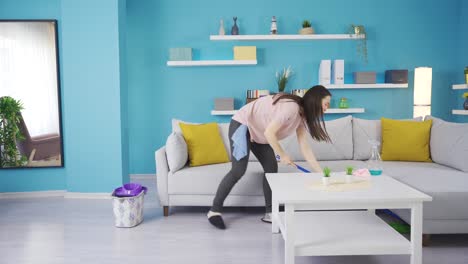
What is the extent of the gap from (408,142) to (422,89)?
1.33m

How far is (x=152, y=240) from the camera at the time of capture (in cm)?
284

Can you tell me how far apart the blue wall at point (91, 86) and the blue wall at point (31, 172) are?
0.01 m

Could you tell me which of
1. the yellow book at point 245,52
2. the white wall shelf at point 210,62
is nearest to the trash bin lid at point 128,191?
the white wall shelf at point 210,62

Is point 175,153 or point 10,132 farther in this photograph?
point 10,132

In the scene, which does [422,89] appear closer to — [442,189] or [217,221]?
[442,189]

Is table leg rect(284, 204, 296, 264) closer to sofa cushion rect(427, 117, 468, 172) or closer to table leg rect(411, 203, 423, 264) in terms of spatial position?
table leg rect(411, 203, 423, 264)

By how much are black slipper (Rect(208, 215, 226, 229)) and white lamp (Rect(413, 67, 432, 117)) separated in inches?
Result: 117

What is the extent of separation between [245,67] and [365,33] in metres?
1.55

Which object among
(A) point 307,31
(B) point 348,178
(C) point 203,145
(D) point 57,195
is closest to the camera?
(B) point 348,178

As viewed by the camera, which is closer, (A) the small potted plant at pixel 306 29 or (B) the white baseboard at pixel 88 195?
(B) the white baseboard at pixel 88 195

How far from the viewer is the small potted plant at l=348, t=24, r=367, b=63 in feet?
15.6

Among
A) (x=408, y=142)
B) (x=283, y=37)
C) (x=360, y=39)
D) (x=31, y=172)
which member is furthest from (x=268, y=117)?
(x=31, y=172)

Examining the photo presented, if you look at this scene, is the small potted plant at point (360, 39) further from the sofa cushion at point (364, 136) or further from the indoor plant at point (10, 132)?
the indoor plant at point (10, 132)

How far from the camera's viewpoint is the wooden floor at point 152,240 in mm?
2488
